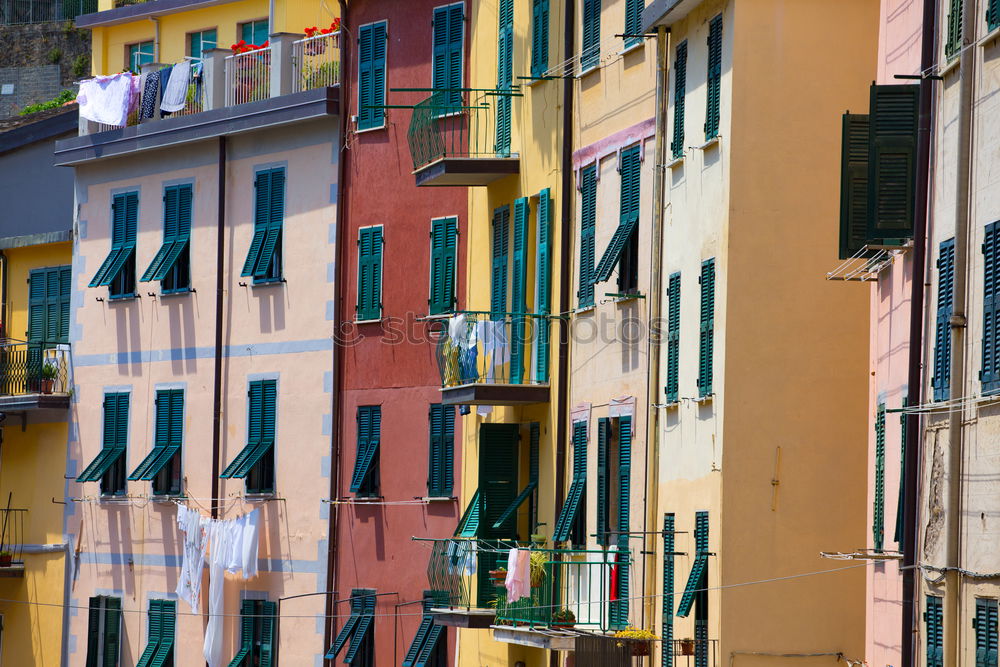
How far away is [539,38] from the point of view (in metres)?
32.2

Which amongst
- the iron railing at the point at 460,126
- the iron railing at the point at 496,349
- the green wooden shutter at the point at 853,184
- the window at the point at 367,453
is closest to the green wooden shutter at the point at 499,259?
the iron railing at the point at 496,349

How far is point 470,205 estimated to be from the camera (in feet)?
113

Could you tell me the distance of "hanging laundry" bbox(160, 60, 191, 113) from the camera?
39.8 m

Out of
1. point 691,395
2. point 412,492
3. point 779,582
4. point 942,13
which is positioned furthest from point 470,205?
point 942,13

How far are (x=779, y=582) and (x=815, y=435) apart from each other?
1.68m

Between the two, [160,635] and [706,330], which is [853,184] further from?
[160,635]

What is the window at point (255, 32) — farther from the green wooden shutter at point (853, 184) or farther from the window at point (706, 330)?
the green wooden shutter at point (853, 184)

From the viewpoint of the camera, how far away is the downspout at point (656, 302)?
27.7 meters

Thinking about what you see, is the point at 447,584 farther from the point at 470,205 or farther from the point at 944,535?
the point at 944,535

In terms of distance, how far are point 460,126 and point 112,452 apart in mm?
10329

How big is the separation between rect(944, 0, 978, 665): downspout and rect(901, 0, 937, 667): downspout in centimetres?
89

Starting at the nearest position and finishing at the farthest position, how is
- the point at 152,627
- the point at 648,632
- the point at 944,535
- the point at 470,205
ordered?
the point at 944,535
the point at 648,632
the point at 470,205
the point at 152,627

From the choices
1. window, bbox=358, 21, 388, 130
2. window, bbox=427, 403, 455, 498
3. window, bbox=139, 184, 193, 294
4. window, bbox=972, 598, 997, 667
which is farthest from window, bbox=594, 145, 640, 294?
window, bbox=139, 184, 193, 294

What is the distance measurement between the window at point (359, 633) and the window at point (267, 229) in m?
5.67
